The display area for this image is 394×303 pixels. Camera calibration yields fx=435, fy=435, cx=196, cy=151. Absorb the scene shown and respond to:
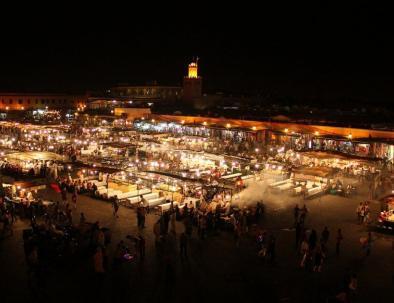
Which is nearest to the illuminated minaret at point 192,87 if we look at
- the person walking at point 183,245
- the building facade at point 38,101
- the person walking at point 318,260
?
the building facade at point 38,101

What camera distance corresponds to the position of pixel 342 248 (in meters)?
11.2

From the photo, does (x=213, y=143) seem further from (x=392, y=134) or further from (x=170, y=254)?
(x=170, y=254)

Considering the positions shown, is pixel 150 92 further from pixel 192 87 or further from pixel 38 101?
pixel 38 101

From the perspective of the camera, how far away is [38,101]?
1981 inches

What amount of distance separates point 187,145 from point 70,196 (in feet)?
36.6

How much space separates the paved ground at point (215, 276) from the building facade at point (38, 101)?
38.7 m

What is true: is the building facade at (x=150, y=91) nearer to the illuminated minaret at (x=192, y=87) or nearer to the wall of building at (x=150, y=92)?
the wall of building at (x=150, y=92)

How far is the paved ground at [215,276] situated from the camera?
8.38 m

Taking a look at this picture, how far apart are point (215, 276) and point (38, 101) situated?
4585cm

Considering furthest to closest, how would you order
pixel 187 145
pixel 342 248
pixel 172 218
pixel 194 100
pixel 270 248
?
pixel 194 100 → pixel 187 145 → pixel 172 218 → pixel 342 248 → pixel 270 248

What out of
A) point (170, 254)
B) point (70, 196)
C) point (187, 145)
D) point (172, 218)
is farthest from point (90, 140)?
point (170, 254)

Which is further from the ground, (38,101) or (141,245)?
(38,101)

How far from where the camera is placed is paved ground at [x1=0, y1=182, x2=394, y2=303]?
8.38 meters

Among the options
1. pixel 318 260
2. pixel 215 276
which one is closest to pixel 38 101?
A: pixel 215 276
